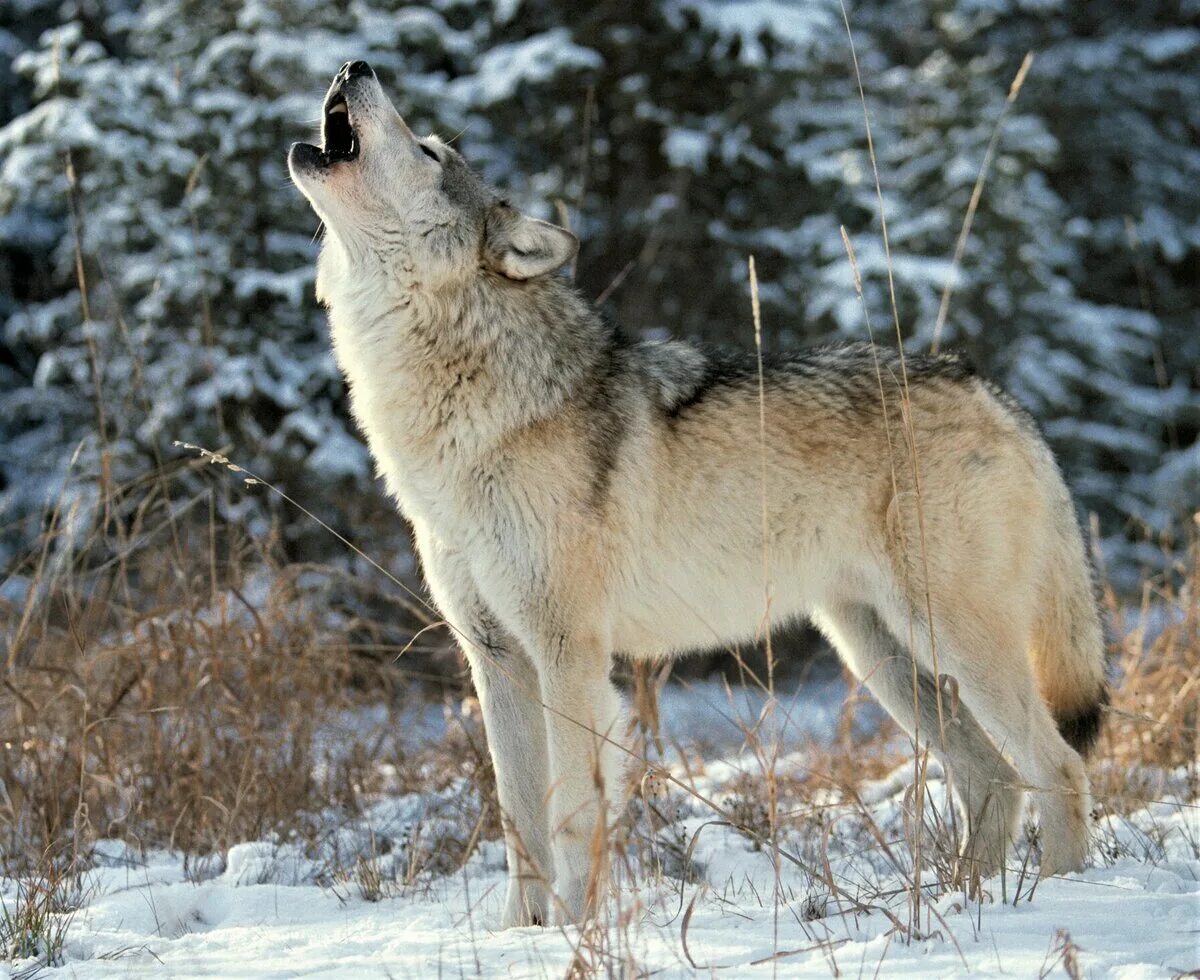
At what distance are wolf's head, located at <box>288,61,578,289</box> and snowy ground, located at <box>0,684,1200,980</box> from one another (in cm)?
154

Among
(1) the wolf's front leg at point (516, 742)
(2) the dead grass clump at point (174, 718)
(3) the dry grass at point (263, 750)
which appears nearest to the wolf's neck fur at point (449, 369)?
(1) the wolf's front leg at point (516, 742)

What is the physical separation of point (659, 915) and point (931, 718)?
4.89 ft

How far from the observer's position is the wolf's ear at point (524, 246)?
336 cm

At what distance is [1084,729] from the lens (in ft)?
12.0

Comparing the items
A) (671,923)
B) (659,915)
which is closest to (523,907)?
(659,915)

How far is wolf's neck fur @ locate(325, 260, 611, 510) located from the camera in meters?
3.26

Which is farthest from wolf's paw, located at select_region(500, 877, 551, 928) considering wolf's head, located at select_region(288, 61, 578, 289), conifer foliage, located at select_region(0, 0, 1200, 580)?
conifer foliage, located at select_region(0, 0, 1200, 580)

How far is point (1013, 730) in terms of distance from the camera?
3.42m

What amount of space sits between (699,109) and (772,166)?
924 millimetres

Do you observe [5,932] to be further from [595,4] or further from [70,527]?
[595,4]

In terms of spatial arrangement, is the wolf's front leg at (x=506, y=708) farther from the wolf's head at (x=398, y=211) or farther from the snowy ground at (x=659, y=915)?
the wolf's head at (x=398, y=211)

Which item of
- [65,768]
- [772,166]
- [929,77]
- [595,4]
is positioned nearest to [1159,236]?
[929,77]

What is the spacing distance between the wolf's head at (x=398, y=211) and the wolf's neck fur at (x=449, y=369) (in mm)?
68

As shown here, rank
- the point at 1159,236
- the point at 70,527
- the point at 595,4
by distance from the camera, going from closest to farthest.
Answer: the point at 70,527 → the point at 595,4 → the point at 1159,236
